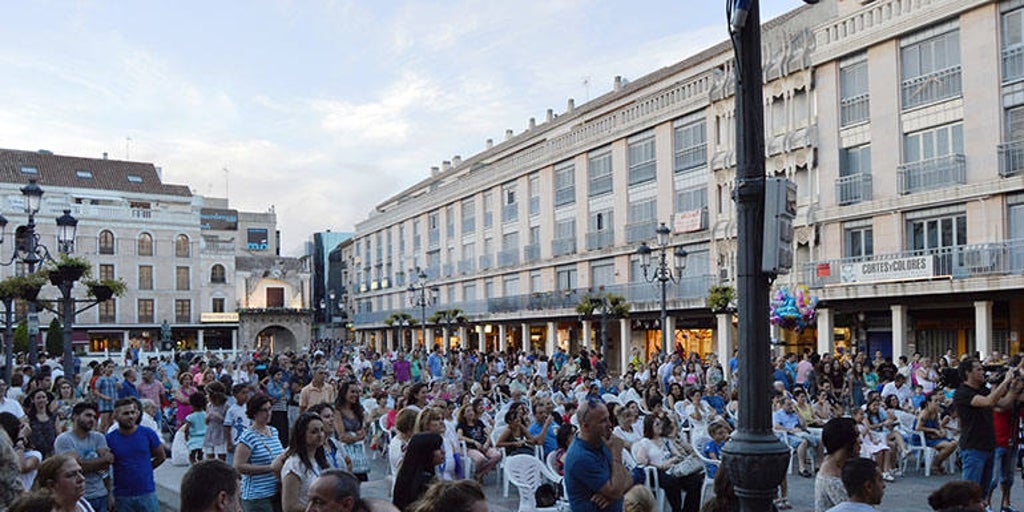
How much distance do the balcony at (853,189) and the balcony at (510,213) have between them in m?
23.4

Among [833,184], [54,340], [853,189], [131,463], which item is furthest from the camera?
[54,340]

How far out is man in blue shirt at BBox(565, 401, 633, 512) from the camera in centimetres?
570

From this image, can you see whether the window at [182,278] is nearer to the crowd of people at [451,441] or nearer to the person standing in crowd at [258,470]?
the crowd of people at [451,441]

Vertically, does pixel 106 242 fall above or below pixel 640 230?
above

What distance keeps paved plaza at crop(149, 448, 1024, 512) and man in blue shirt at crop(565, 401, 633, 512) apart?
5204mm

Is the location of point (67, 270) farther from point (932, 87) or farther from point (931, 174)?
point (932, 87)

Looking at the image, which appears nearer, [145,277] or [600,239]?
[600,239]

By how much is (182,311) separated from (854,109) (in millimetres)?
54841

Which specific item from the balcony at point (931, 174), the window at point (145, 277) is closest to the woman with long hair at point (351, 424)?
the balcony at point (931, 174)

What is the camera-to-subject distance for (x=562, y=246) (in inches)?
1844

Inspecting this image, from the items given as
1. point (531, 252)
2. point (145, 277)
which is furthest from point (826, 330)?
point (145, 277)

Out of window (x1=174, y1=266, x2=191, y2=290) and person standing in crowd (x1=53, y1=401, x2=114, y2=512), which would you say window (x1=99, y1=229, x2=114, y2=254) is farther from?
person standing in crowd (x1=53, y1=401, x2=114, y2=512)

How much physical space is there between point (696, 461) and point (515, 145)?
165ft

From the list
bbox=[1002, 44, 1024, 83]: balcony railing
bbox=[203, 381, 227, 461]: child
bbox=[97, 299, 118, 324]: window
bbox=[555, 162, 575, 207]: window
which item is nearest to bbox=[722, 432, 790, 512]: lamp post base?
bbox=[203, 381, 227, 461]: child
